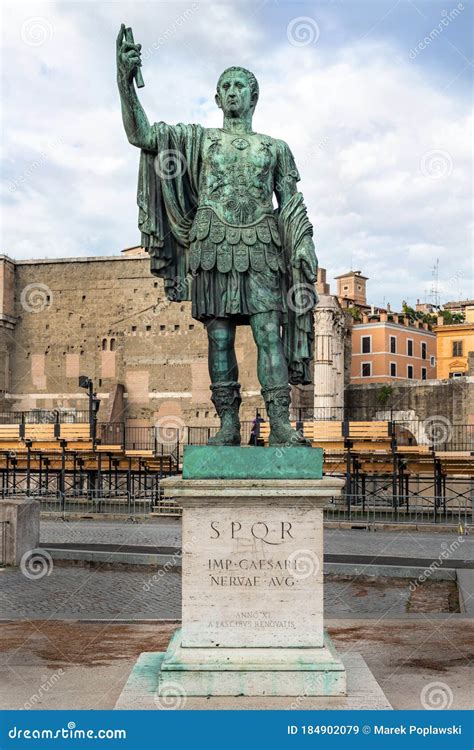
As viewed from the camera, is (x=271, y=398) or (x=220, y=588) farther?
(x=271, y=398)

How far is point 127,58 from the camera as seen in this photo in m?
5.59

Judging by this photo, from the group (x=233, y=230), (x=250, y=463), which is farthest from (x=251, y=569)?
(x=233, y=230)

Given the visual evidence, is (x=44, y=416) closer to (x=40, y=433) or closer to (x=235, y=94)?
(x=40, y=433)

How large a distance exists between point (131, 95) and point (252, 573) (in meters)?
2.99

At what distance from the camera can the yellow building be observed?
66.5 m

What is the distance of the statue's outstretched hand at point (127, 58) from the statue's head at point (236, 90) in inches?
23.5

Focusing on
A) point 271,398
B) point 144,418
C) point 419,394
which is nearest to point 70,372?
point 144,418

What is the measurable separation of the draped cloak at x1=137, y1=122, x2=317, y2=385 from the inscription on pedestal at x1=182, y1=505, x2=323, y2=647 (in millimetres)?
1216

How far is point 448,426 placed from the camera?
46219mm

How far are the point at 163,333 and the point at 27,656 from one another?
39821mm

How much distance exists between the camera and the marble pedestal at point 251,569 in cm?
520

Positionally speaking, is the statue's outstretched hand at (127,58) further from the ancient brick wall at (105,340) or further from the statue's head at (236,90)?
the ancient brick wall at (105,340)

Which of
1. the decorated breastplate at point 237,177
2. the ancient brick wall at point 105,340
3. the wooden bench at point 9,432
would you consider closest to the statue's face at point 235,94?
the decorated breastplate at point 237,177

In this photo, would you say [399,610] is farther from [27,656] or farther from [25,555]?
[25,555]
